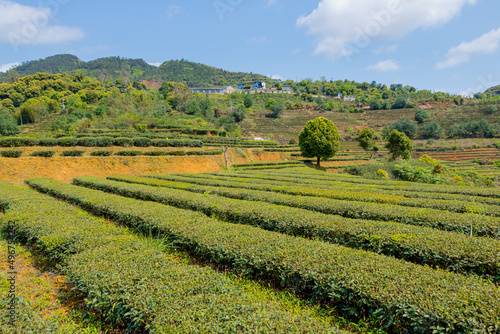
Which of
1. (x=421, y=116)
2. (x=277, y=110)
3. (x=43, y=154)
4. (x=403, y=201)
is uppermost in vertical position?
(x=277, y=110)

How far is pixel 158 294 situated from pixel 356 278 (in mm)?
2965

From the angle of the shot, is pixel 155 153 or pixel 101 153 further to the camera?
pixel 155 153

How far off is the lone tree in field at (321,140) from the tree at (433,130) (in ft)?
156

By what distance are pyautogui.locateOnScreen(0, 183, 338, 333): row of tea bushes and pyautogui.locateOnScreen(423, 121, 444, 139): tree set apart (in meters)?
80.7

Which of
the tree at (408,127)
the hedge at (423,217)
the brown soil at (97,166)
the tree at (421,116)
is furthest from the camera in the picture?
the tree at (421,116)

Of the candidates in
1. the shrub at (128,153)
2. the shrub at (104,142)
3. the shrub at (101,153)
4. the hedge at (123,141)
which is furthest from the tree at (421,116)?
the shrub at (101,153)

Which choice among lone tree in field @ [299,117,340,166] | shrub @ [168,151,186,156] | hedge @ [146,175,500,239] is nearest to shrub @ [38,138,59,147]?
shrub @ [168,151,186,156]

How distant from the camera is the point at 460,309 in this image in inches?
122

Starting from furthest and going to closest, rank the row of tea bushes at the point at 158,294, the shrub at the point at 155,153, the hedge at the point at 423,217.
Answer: the shrub at the point at 155,153 → the hedge at the point at 423,217 → the row of tea bushes at the point at 158,294

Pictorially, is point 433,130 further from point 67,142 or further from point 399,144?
point 67,142

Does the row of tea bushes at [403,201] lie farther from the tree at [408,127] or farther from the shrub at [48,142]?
the tree at [408,127]

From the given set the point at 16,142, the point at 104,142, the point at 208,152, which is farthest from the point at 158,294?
the point at 208,152

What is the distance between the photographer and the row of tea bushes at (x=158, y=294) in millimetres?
3082

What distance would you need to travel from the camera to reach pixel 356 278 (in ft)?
12.9
